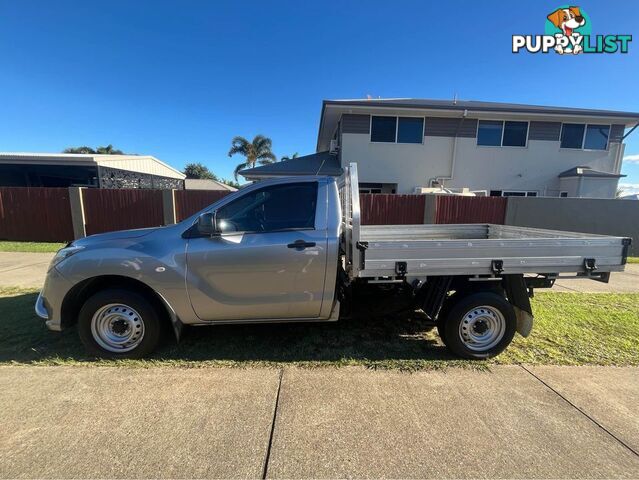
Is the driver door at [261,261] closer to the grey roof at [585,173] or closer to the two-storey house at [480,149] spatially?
the two-storey house at [480,149]

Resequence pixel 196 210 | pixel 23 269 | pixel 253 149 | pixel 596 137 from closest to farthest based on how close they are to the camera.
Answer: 1. pixel 23 269
2. pixel 196 210
3. pixel 596 137
4. pixel 253 149

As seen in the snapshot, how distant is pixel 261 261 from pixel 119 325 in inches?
64.7

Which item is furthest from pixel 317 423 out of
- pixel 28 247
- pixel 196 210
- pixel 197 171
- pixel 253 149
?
pixel 197 171

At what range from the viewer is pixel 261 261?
3.25m

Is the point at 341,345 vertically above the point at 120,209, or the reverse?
the point at 120,209

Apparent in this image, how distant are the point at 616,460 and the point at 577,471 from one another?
34cm

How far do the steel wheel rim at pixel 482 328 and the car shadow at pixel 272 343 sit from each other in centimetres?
30

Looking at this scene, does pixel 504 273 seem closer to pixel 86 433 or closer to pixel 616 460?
pixel 616 460

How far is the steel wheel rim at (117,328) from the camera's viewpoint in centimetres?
335

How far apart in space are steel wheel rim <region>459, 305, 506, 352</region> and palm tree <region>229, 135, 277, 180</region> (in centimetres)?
3460

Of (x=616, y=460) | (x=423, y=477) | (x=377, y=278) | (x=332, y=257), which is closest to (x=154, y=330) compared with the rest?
(x=332, y=257)

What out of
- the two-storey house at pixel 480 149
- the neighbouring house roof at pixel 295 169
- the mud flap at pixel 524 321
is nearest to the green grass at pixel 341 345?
the mud flap at pixel 524 321

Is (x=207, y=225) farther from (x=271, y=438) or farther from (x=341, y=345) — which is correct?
(x=341, y=345)

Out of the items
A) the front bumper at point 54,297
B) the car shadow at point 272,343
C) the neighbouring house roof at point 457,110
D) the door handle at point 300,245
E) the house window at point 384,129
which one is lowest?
the car shadow at point 272,343
